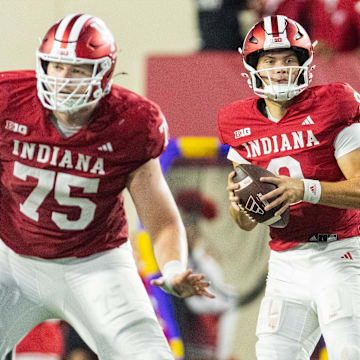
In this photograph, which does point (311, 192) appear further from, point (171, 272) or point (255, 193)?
point (171, 272)

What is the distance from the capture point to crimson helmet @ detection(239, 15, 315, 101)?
316 cm

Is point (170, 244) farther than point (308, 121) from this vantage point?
No

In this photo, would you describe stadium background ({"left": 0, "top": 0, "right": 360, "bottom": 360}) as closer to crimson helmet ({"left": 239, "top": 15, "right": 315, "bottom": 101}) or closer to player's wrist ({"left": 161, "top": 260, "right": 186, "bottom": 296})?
crimson helmet ({"left": 239, "top": 15, "right": 315, "bottom": 101})

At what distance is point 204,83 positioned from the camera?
197 inches

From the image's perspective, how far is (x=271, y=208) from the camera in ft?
9.82

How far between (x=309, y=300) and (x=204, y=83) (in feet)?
6.99

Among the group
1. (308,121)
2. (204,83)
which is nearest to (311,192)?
(308,121)

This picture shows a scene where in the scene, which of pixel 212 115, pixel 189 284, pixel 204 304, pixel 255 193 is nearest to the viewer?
pixel 189 284

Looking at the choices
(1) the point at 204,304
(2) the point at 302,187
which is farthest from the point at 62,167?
(1) the point at 204,304

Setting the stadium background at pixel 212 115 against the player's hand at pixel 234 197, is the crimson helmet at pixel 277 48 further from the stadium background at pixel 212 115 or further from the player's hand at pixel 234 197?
the stadium background at pixel 212 115

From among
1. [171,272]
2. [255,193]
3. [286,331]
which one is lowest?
[286,331]

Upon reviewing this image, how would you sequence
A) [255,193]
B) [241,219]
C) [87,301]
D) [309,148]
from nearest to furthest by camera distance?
1. [87,301]
2. [255,193]
3. [309,148]
4. [241,219]

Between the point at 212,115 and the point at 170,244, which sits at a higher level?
the point at 170,244

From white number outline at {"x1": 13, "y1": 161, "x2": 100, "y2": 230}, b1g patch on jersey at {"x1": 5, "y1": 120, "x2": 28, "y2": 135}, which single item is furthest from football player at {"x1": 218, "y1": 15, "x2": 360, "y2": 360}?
b1g patch on jersey at {"x1": 5, "y1": 120, "x2": 28, "y2": 135}
